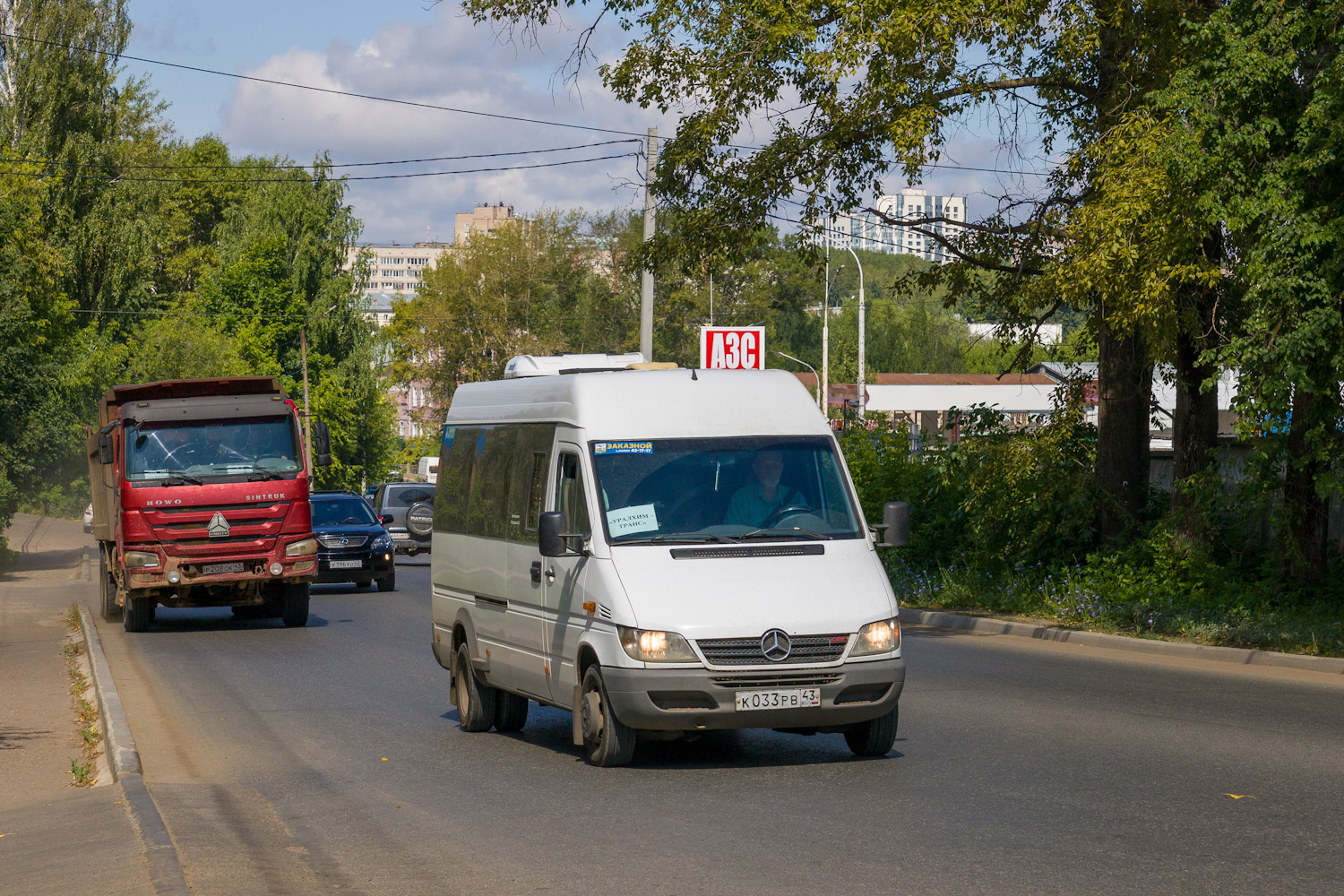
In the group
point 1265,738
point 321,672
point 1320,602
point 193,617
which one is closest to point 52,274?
point 193,617

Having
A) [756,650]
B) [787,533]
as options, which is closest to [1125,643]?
[787,533]

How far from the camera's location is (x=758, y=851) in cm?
714

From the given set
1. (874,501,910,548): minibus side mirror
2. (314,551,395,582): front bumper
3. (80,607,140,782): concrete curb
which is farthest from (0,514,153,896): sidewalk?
(314,551,395,582): front bumper

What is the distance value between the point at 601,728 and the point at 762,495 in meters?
1.69

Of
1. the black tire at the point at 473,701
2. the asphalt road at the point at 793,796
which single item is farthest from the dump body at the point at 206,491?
the black tire at the point at 473,701

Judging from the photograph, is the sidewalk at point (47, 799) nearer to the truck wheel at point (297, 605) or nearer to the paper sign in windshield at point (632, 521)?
the truck wheel at point (297, 605)

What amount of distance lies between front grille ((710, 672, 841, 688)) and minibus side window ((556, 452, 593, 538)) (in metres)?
1.31

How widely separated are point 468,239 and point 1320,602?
77.0 metres

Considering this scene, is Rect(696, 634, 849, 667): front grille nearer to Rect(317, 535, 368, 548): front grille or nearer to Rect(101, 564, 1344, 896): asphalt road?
Rect(101, 564, 1344, 896): asphalt road

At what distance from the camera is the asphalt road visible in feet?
22.1

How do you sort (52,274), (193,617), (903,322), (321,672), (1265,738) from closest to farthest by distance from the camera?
(1265,738) → (321,672) → (193,617) → (52,274) → (903,322)

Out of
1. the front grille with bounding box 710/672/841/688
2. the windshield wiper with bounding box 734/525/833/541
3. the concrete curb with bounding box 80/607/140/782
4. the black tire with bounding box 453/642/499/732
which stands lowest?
the concrete curb with bounding box 80/607/140/782

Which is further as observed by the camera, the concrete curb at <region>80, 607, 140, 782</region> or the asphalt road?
the concrete curb at <region>80, 607, 140, 782</region>

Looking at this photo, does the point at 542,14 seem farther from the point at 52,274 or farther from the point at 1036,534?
the point at 52,274
